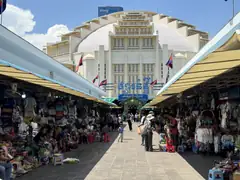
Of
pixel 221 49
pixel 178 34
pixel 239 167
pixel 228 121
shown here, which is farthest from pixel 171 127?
pixel 178 34

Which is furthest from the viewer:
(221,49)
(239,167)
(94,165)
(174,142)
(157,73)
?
(157,73)

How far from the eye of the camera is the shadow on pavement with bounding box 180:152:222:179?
9.47 meters

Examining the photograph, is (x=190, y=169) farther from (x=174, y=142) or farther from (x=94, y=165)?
(x=174, y=142)

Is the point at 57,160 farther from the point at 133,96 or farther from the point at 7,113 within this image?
the point at 133,96

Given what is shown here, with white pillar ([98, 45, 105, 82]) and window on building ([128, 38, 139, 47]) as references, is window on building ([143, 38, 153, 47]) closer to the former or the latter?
window on building ([128, 38, 139, 47])

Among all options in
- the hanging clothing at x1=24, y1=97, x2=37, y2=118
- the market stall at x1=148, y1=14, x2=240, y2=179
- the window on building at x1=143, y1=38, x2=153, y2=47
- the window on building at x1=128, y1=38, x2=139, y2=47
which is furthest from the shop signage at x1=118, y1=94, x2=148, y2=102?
the hanging clothing at x1=24, y1=97, x2=37, y2=118

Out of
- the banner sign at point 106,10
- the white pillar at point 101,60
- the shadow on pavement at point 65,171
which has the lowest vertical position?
the shadow on pavement at point 65,171

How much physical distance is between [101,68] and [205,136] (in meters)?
46.5

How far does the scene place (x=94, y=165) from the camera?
10430mm

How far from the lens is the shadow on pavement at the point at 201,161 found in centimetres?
947

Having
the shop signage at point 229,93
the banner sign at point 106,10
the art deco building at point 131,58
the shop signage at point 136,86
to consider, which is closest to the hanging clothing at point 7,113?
the shop signage at point 229,93

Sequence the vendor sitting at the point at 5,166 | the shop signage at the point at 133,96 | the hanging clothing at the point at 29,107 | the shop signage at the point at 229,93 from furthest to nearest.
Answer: the shop signage at the point at 133,96
the hanging clothing at the point at 29,107
the shop signage at the point at 229,93
the vendor sitting at the point at 5,166

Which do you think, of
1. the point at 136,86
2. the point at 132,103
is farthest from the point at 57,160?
the point at 136,86

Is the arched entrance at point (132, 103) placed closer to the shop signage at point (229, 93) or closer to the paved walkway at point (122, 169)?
the paved walkway at point (122, 169)
